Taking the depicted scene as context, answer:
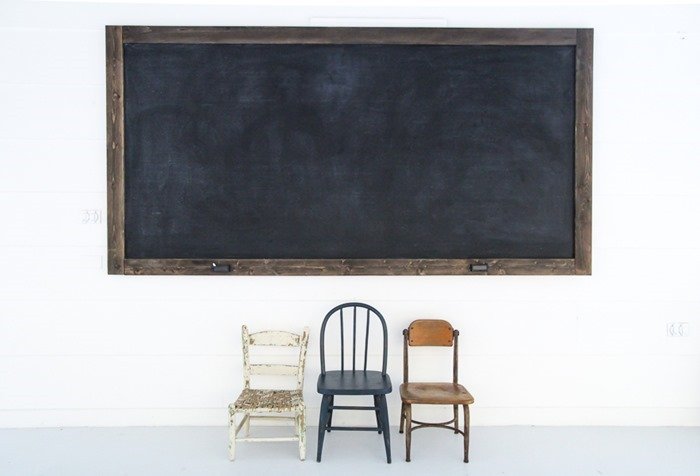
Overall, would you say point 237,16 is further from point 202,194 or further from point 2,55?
point 2,55

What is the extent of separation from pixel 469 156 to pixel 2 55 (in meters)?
2.86

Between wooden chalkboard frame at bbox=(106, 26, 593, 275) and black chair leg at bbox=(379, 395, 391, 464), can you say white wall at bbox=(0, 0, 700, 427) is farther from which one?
black chair leg at bbox=(379, 395, 391, 464)

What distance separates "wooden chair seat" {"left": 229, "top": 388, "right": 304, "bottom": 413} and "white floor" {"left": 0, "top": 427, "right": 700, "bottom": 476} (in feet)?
0.97

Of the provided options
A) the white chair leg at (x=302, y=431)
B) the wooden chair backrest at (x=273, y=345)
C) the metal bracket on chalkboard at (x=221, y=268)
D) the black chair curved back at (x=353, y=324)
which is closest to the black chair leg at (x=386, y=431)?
the black chair curved back at (x=353, y=324)

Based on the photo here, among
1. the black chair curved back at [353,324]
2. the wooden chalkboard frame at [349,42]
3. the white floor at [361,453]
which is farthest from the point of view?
the wooden chalkboard frame at [349,42]

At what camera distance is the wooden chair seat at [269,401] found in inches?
A: 106

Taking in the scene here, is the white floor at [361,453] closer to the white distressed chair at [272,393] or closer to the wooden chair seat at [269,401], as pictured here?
the white distressed chair at [272,393]

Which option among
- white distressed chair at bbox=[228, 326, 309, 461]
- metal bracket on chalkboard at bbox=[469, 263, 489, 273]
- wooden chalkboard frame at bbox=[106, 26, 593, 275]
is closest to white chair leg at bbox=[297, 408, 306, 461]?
white distressed chair at bbox=[228, 326, 309, 461]

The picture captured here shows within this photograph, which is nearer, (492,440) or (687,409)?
(492,440)

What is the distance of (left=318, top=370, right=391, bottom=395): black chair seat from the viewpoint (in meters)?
2.70

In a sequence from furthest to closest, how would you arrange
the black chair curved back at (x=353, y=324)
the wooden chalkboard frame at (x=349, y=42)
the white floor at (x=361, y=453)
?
the wooden chalkboard frame at (x=349, y=42)
the black chair curved back at (x=353, y=324)
the white floor at (x=361, y=453)

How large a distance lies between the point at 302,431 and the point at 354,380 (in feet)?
1.25

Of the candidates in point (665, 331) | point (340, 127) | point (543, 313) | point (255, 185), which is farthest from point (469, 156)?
point (665, 331)

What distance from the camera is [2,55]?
310cm
